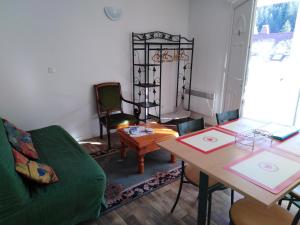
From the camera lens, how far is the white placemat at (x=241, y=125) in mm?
1872

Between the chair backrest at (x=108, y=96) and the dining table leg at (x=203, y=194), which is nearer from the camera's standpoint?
the dining table leg at (x=203, y=194)

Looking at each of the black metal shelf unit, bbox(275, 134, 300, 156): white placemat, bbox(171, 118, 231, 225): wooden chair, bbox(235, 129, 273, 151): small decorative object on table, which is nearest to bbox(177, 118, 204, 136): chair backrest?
bbox(171, 118, 231, 225): wooden chair

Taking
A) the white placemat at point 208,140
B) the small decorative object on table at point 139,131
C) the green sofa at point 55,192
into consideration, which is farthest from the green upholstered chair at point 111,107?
the white placemat at point 208,140

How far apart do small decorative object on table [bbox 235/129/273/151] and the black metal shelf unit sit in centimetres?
201

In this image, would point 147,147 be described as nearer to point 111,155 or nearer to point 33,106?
point 111,155

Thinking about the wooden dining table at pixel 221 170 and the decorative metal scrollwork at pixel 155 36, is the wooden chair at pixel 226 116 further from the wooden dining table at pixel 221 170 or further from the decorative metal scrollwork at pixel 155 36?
the decorative metal scrollwork at pixel 155 36

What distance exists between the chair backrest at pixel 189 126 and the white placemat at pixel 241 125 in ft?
0.62

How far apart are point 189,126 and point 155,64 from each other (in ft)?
6.72

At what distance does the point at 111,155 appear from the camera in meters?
2.90

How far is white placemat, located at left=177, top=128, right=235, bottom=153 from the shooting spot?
153 centimetres

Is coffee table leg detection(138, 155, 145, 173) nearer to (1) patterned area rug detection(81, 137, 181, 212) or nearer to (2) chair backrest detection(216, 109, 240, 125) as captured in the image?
(1) patterned area rug detection(81, 137, 181, 212)

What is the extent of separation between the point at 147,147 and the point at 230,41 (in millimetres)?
2326

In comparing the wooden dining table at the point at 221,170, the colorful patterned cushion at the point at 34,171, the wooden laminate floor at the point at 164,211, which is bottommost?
the wooden laminate floor at the point at 164,211

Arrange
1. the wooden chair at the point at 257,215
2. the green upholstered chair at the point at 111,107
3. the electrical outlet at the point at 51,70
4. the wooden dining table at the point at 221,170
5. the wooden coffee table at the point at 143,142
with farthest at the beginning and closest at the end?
the green upholstered chair at the point at 111,107 < the electrical outlet at the point at 51,70 < the wooden coffee table at the point at 143,142 < the wooden chair at the point at 257,215 < the wooden dining table at the point at 221,170
